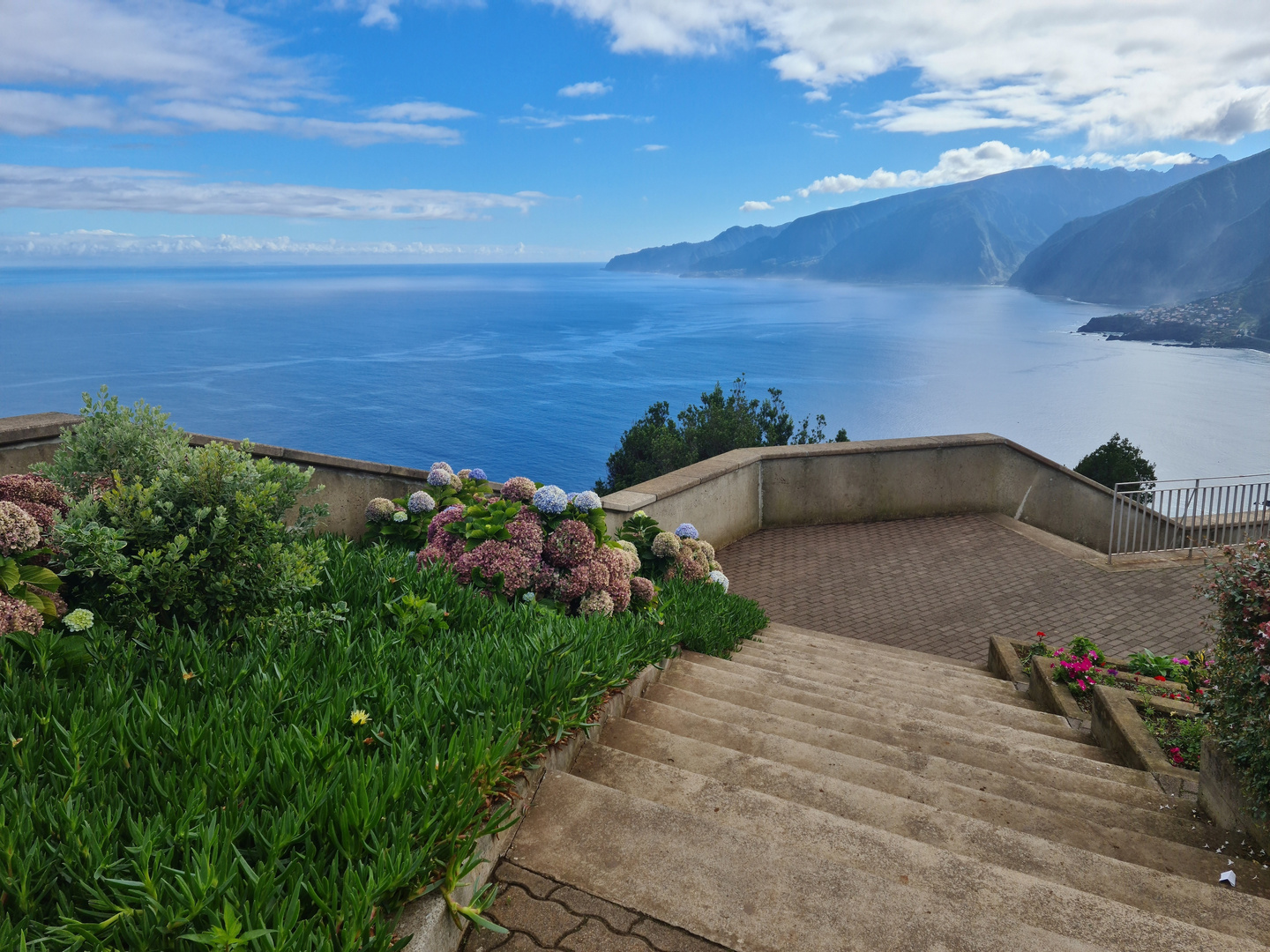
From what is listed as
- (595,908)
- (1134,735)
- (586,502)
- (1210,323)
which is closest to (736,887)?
(595,908)

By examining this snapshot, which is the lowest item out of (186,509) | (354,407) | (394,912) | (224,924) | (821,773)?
(354,407)

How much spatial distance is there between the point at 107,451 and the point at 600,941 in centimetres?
337

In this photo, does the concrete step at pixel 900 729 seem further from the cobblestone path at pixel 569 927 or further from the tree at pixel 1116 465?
the tree at pixel 1116 465

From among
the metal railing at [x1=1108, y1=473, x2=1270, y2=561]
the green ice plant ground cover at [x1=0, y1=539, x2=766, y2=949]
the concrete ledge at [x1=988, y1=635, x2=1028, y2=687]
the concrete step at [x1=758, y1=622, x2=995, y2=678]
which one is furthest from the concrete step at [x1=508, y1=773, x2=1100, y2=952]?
the metal railing at [x1=1108, y1=473, x2=1270, y2=561]

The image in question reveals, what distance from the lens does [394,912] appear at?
6.63 feet

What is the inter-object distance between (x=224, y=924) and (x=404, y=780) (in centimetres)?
60

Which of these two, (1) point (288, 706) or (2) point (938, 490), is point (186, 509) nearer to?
(1) point (288, 706)

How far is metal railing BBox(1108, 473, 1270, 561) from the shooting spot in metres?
9.66

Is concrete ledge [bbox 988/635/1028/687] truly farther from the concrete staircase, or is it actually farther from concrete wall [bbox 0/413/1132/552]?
concrete wall [bbox 0/413/1132/552]

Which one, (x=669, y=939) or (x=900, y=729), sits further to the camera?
(x=900, y=729)

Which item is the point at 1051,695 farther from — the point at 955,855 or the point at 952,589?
the point at 952,589

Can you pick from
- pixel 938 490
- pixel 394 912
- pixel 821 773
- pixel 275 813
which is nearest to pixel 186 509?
pixel 275 813

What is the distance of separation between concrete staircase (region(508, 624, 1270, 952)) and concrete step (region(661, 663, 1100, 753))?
0.09 ft

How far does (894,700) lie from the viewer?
4.81 m
